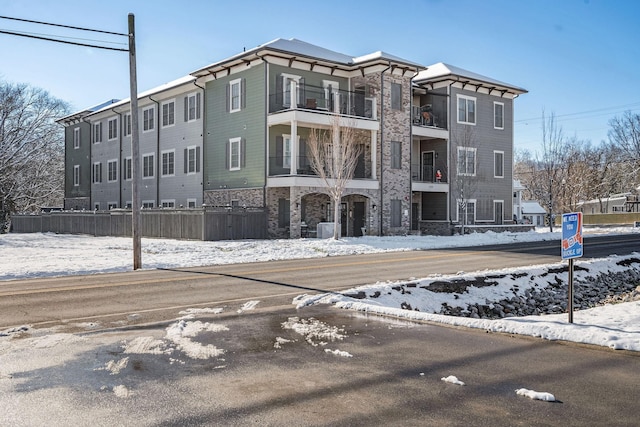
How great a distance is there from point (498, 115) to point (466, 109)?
393 centimetres

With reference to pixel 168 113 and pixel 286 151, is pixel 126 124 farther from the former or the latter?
pixel 286 151

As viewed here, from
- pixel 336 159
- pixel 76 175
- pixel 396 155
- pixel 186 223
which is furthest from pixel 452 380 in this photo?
pixel 76 175

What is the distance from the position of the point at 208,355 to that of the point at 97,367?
1.29 metres

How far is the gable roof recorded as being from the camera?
104ft

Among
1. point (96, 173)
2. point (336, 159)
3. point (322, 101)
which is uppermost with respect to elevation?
point (322, 101)

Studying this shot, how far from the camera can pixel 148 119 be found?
4291 cm

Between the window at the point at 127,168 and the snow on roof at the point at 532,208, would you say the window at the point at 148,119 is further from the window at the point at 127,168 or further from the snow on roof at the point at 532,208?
the snow on roof at the point at 532,208

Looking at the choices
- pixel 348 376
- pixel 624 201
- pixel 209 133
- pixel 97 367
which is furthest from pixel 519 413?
pixel 624 201

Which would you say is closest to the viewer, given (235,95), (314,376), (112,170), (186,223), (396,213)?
(314,376)

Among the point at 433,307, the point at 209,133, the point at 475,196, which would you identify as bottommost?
the point at 433,307

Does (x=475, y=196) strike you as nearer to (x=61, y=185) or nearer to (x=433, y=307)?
(x=433, y=307)

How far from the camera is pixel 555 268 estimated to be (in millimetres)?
18047

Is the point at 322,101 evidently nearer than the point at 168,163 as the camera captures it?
Yes

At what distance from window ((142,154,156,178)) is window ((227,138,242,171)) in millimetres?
9613
